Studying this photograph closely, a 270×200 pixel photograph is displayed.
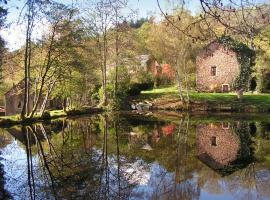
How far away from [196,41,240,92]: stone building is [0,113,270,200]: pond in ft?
79.7

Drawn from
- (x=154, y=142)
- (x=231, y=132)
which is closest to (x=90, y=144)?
(x=154, y=142)

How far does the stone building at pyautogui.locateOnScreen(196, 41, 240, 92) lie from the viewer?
45344 mm

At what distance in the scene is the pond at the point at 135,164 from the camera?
997 cm

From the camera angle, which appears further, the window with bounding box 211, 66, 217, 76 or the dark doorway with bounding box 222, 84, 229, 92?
the window with bounding box 211, 66, 217, 76

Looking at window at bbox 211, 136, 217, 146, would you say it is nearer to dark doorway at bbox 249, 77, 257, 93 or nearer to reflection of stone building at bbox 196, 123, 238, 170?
reflection of stone building at bbox 196, 123, 238, 170

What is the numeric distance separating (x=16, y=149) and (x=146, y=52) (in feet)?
154

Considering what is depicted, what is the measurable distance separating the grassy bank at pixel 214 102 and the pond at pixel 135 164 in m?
16.2

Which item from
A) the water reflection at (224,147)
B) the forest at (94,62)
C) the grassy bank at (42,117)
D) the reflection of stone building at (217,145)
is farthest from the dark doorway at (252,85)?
the reflection of stone building at (217,145)

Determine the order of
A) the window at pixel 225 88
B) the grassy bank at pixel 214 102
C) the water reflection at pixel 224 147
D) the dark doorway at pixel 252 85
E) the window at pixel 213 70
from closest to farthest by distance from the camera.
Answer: the water reflection at pixel 224 147 < the grassy bank at pixel 214 102 < the dark doorway at pixel 252 85 < the window at pixel 225 88 < the window at pixel 213 70

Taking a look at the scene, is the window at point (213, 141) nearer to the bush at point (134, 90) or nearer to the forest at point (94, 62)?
the forest at point (94, 62)

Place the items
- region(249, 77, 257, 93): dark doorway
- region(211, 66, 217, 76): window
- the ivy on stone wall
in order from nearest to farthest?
the ivy on stone wall, region(249, 77, 257, 93): dark doorway, region(211, 66, 217, 76): window

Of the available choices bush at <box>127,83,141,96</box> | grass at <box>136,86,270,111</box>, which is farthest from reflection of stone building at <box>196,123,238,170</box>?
bush at <box>127,83,141,96</box>

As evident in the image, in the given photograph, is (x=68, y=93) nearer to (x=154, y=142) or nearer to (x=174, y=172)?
(x=154, y=142)

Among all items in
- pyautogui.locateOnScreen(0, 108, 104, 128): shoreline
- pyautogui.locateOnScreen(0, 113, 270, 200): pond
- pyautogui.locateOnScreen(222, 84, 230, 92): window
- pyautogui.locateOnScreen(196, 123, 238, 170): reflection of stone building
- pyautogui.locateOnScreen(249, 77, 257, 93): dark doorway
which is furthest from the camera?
pyautogui.locateOnScreen(222, 84, 230, 92): window
